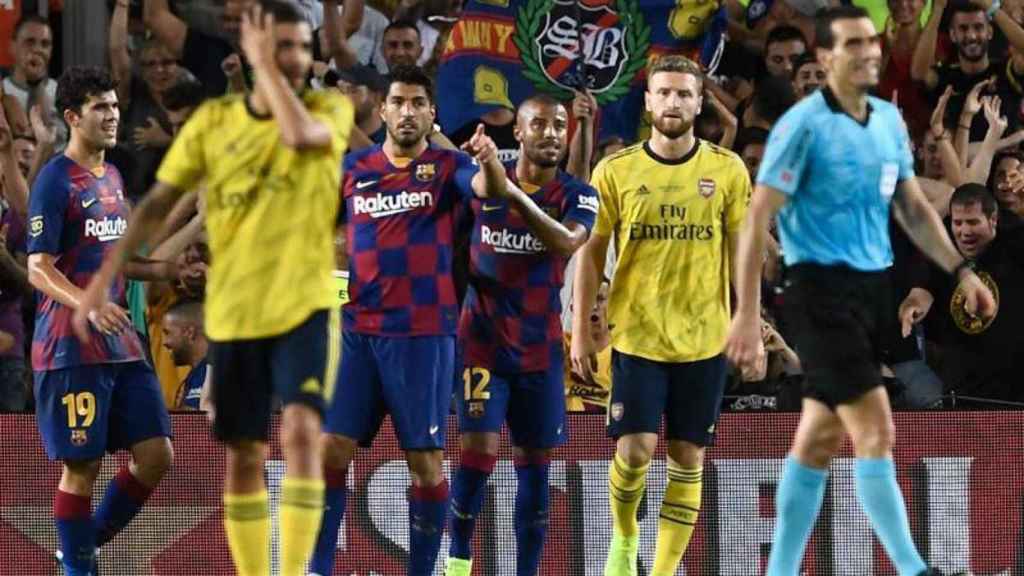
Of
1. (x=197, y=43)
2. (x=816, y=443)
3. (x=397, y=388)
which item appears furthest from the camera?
(x=197, y=43)

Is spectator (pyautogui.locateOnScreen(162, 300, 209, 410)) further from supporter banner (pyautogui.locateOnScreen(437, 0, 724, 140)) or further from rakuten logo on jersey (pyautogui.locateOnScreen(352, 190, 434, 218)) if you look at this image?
rakuten logo on jersey (pyautogui.locateOnScreen(352, 190, 434, 218))

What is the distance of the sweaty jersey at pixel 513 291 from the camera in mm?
9992

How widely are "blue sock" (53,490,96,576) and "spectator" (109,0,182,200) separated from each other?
3.24 m

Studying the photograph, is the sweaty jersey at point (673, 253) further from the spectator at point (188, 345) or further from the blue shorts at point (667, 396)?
the spectator at point (188, 345)

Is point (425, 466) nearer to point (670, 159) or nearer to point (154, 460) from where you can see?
point (154, 460)

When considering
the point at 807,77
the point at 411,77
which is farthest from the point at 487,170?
the point at 807,77

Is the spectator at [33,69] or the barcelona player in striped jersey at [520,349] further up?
the spectator at [33,69]

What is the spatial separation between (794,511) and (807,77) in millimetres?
5192

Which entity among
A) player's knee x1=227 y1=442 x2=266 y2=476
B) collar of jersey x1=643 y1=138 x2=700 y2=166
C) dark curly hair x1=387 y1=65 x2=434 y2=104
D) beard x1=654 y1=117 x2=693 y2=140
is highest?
dark curly hair x1=387 y1=65 x2=434 y2=104

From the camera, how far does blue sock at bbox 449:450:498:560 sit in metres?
9.93

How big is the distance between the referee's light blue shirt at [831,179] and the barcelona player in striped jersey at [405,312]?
5.90ft

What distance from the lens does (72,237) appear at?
31.9 feet

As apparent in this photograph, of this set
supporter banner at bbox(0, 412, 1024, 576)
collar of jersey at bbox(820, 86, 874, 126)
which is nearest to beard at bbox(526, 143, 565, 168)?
supporter banner at bbox(0, 412, 1024, 576)

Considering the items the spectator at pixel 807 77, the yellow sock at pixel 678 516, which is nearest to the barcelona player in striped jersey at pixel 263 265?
the yellow sock at pixel 678 516
